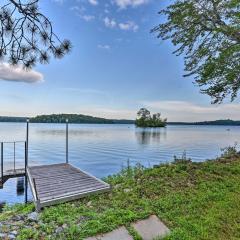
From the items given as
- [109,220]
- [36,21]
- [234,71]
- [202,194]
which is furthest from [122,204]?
[234,71]

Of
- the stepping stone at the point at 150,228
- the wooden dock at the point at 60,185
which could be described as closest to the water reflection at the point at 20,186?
the wooden dock at the point at 60,185

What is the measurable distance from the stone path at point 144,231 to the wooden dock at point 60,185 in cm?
237

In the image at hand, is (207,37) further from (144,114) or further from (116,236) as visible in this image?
(144,114)

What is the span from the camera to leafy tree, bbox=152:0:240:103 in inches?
403

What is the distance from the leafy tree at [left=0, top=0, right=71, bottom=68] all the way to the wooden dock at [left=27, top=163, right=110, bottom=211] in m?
3.74

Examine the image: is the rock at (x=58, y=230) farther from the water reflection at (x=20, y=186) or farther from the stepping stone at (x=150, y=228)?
the water reflection at (x=20, y=186)

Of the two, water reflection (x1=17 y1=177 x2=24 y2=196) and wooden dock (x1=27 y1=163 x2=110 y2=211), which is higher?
wooden dock (x1=27 y1=163 x2=110 y2=211)

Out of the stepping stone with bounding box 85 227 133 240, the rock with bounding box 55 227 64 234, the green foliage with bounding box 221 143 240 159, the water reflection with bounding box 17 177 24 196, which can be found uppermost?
the green foliage with bounding box 221 143 240 159

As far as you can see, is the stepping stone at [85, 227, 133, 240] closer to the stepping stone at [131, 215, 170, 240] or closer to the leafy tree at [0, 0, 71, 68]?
the stepping stone at [131, 215, 170, 240]

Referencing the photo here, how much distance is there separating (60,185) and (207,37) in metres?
8.38

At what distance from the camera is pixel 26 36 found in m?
4.02

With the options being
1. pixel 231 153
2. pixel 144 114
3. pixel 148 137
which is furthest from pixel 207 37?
pixel 144 114

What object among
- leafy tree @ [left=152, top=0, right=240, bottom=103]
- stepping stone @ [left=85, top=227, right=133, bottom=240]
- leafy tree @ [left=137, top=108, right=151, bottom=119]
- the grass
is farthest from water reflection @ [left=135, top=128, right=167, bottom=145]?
stepping stone @ [left=85, top=227, right=133, bottom=240]

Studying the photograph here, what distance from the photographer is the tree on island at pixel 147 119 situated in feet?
318
